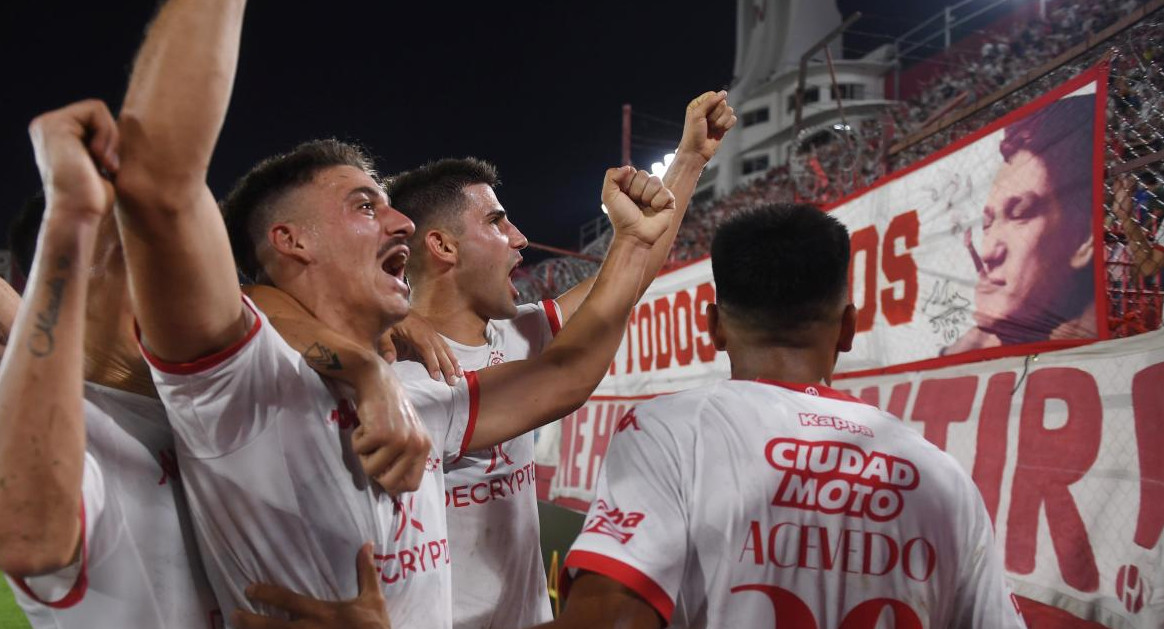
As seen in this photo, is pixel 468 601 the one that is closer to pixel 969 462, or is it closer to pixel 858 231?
pixel 969 462

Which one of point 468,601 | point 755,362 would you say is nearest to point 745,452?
point 755,362

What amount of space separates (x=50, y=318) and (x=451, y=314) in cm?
202

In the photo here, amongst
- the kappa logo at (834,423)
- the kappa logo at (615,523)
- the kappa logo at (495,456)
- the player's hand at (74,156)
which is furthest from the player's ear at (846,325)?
the player's hand at (74,156)

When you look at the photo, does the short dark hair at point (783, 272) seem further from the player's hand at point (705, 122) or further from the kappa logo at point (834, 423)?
the player's hand at point (705, 122)

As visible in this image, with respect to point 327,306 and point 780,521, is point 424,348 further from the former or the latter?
point 780,521

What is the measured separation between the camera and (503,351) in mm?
3020

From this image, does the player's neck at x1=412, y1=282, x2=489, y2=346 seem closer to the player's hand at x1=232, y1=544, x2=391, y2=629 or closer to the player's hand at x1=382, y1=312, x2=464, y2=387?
the player's hand at x1=382, y1=312, x2=464, y2=387

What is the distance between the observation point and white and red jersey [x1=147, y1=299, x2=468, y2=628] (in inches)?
51.7

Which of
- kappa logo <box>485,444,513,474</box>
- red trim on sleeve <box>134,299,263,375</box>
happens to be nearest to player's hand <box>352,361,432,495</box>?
red trim on sleeve <box>134,299,263,375</box>

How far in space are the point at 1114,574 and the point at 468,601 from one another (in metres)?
2.58

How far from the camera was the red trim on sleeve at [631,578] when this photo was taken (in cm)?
143

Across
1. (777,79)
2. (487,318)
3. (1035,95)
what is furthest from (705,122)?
(777,79)

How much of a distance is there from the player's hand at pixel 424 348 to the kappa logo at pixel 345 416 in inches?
19.5

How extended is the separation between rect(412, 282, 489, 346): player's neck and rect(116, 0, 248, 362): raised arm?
179 centimetres
